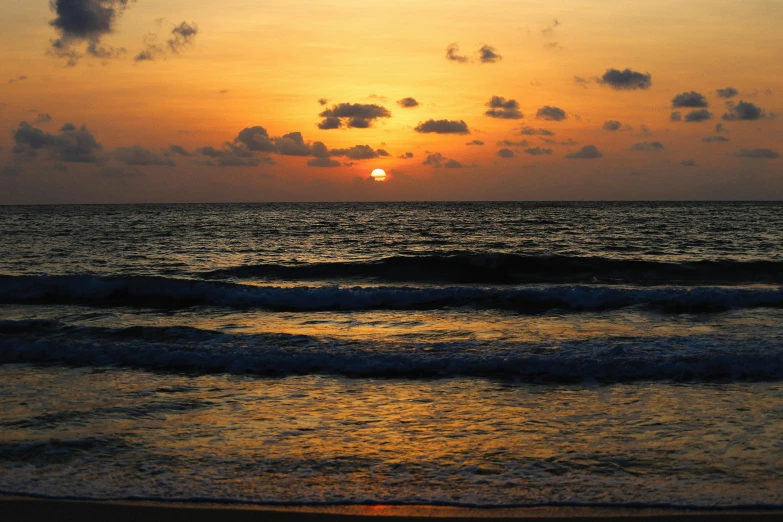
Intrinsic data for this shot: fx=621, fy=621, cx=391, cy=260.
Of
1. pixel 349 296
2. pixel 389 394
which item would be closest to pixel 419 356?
pixel 389 394

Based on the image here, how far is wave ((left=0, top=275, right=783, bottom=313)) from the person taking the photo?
17906 mm

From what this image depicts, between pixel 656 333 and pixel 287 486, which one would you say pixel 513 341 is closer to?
pixel 656 333

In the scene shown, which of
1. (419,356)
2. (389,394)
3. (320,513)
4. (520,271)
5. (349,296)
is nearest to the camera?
(320,513)

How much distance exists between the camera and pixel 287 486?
586cm

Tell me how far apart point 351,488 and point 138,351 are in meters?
7.27

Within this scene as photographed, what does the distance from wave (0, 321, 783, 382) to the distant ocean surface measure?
2.2 inches

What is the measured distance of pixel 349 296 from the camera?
1947 centimetres

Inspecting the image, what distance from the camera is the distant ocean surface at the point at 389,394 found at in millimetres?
5973

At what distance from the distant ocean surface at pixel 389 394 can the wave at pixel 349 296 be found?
0.33 feet

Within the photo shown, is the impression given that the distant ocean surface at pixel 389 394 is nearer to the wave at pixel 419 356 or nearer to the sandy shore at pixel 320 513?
the wave at pixel 419 356

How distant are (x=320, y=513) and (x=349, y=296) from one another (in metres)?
14.2

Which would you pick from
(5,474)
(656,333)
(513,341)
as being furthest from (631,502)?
(656,333)

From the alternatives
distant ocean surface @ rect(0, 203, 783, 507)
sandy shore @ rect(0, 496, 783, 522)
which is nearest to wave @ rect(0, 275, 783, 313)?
distant ocean surface @ rect(0, 203, 783, 507)

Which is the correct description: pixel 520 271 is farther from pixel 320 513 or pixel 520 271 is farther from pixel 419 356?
pixel 320 513
